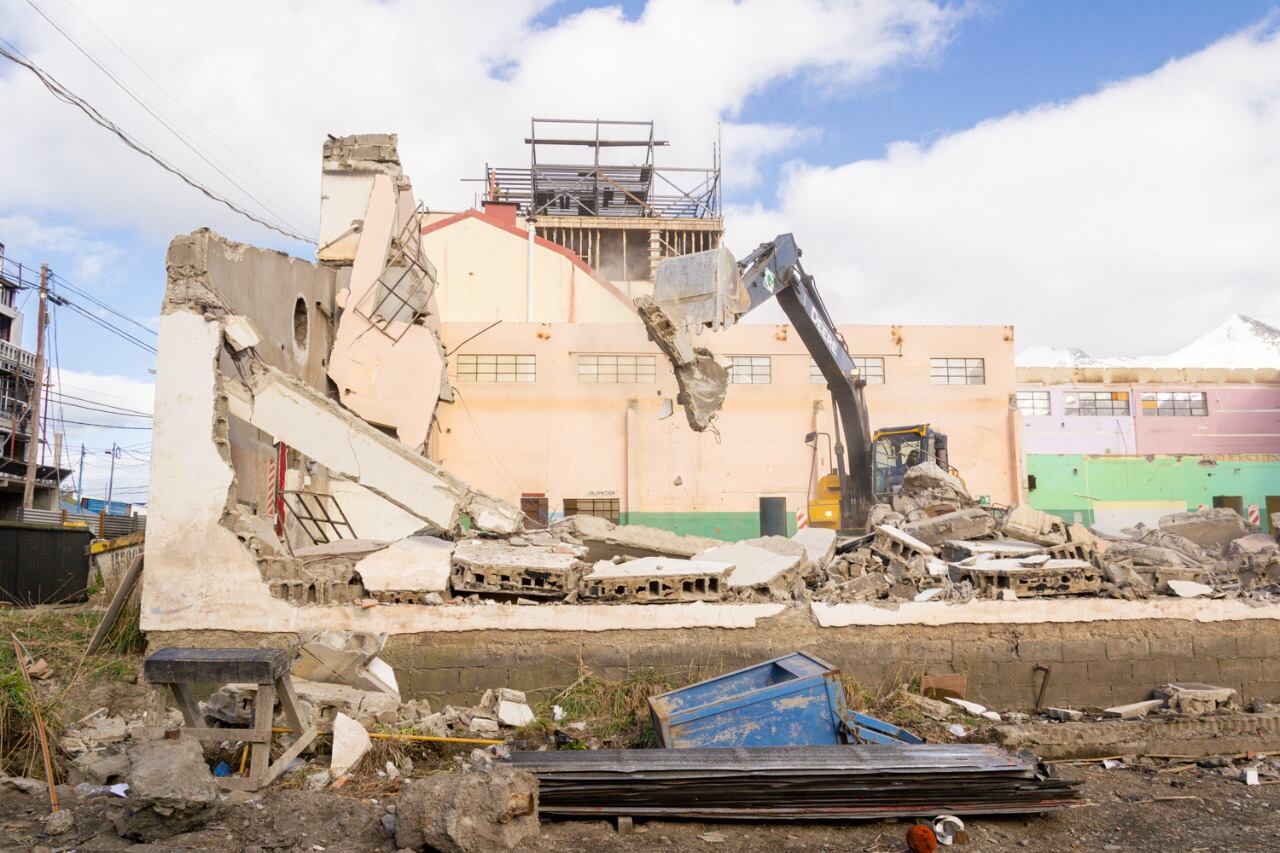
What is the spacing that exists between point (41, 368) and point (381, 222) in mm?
18097

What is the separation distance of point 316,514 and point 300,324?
114 inches

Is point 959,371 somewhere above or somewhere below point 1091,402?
above

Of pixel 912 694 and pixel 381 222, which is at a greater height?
pixel 381 222

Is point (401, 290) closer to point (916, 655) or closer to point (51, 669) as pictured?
point (51, 669)

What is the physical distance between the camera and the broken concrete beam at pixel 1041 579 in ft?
25.9

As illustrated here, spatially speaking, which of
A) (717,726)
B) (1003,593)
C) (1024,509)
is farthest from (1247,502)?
(717,726)

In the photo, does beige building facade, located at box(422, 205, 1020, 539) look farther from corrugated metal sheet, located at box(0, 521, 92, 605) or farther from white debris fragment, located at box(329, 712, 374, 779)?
white debris fragment, located at box(329, 712, 374, 779)

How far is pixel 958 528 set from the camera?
373 inches

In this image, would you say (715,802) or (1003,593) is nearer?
(715,802)

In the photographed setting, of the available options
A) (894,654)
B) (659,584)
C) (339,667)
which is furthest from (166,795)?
(894,654)

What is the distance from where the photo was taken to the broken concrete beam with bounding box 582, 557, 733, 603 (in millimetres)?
7645

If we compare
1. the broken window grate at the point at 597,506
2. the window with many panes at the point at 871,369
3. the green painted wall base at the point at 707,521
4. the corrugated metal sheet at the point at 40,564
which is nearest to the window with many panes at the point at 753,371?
the window with many panes at the point at 871,369

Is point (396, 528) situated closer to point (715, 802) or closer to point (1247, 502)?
point (715, 802)

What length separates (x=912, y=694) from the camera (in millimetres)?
7184
